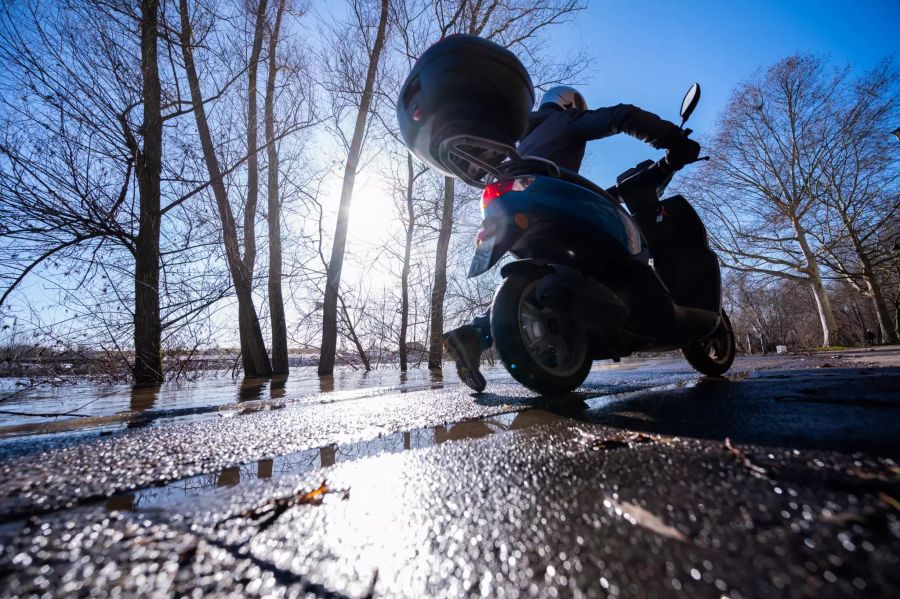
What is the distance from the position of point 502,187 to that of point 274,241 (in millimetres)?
7507

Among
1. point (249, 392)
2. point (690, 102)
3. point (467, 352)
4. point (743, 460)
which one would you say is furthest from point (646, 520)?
point (249, 392)

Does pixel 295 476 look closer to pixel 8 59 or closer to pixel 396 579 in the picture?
pixel 396 579

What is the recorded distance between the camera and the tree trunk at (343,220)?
319 inches

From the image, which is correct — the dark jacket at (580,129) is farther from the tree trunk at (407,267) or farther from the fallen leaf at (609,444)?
the tree trunk at (407,267)

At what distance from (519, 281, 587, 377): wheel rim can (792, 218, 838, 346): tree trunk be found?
69.2 ft

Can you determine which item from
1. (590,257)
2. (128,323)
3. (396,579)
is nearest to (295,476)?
(396,579)

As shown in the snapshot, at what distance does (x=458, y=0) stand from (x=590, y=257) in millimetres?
11296

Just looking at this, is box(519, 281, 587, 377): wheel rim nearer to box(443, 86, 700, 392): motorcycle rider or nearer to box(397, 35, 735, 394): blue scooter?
box(397, 35, 735, 394): blue scooter

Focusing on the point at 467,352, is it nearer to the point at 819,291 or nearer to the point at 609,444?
the point at 609,444

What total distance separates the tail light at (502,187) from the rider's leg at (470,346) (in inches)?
27.9

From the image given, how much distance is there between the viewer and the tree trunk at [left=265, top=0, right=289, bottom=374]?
805 cm

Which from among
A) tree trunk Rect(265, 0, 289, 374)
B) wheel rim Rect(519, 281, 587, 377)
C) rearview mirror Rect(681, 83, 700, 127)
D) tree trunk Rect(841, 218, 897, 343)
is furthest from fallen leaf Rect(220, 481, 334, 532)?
tree trunk Rect(841, 218, 897, 343)

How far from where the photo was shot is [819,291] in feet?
57.2

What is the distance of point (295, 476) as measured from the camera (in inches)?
33.4
